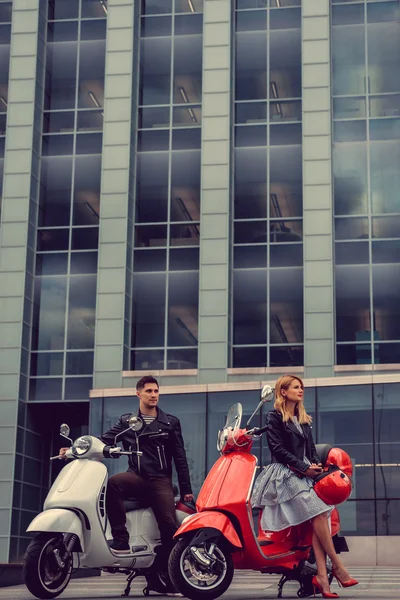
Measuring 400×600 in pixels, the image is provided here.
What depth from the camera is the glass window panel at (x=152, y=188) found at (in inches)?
958

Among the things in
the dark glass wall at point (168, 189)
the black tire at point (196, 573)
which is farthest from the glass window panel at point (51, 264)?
the black tire at point (196, 573)

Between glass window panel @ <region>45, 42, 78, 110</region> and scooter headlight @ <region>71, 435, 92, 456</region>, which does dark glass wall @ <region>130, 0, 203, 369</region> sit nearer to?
glass window panel @ <region>45, 42, 78, 110</region>

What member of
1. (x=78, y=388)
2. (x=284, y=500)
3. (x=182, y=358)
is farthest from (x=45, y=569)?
(x=78, y=388)

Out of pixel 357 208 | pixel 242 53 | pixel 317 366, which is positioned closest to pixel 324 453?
pixel 317 366

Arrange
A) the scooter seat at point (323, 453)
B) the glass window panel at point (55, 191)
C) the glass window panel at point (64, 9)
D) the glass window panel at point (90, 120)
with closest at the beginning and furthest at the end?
the scooter seat at point (323, 453)
the glass window panel at point (55, 191)
the glass window panel at point (90, 120)
the glass window panel at point (64, 9)

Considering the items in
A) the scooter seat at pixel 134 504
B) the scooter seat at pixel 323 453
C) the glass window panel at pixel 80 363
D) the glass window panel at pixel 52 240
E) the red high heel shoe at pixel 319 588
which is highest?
the glass window panel at pixel 52 240

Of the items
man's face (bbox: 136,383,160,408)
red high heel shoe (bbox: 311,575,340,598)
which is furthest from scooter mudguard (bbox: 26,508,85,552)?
red high heel shoe (bbox: 311,575,340,598)

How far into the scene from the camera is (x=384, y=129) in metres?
24.1

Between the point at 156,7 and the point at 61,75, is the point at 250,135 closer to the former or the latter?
the point at 156,7

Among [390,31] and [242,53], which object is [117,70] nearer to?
[242,53]

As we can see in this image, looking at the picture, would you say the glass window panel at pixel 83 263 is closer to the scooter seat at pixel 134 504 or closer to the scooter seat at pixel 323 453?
the scooter seat at pixel 134 504

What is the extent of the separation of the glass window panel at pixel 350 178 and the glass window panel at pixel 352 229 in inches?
9.1

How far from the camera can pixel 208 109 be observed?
2456 centimetres

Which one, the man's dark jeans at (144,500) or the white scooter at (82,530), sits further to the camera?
the man's dark jeans at (144,500)
